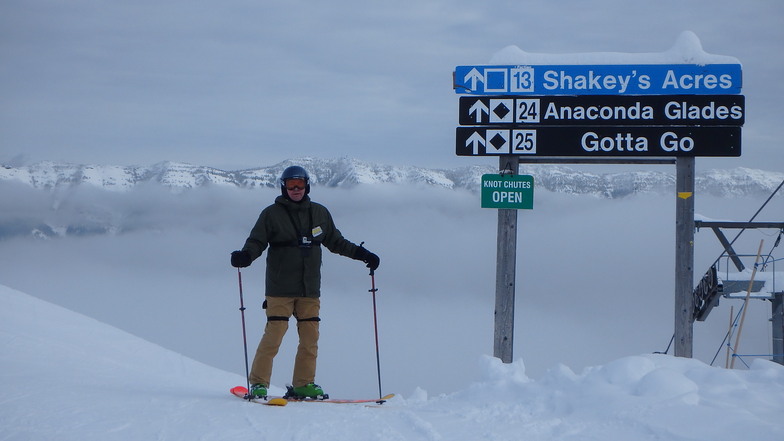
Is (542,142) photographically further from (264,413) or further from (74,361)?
(74,361)

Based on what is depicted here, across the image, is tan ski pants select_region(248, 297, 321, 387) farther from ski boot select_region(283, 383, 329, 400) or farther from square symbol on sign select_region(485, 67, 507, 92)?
square symbol on sign select_region(485, 67, 507, 92)

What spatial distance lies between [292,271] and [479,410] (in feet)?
7.09

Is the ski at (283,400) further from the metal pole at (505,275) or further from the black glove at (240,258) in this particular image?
the metal pole at (505,275)

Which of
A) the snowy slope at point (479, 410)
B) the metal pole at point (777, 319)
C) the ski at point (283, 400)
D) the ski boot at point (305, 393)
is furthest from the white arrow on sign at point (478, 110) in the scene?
the metal pole at point (777, 319)

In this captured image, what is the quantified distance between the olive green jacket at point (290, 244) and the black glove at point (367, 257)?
0.53 meters

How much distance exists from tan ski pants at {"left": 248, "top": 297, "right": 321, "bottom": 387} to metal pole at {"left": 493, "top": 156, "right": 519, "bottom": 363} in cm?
303

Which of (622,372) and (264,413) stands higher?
(622,372)

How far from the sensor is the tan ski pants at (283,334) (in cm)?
707

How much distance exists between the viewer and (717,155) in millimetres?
9445

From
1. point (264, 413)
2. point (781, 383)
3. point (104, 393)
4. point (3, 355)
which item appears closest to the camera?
point (781, 383)

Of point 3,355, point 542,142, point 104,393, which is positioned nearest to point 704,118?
point 542,142

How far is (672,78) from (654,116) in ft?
1.64

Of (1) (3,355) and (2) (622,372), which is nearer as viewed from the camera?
(2) (622,372)

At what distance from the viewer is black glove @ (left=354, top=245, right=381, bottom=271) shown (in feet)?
24.9
